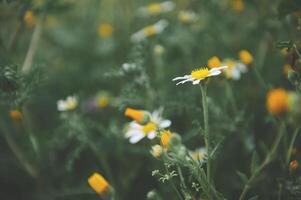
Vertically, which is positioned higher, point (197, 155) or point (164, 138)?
point (164, 138)

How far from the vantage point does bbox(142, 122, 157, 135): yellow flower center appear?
4.70 feet

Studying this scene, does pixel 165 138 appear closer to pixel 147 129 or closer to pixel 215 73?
pixel 147 129

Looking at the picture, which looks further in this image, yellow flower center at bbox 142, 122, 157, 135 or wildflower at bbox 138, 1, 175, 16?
wildflower at bbox 138, 1, 175, 16

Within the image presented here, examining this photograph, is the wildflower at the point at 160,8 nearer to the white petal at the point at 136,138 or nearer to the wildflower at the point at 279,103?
the white petal at the point at 136,138

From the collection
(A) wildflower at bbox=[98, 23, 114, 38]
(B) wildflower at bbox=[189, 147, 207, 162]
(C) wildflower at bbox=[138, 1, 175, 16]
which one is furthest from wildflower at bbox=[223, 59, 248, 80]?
(A) wildflower at bbox=[98, 23, 114, 38]

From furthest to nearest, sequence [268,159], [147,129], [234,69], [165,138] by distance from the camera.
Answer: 1. [234,69]
2. [147,129]
3. [165,138]
4. [268,159]

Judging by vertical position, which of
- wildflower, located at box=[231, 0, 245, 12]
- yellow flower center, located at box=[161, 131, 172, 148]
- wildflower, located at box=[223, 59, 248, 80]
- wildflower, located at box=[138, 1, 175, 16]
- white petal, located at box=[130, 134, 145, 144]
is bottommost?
wildflower, located at box=[223, 59, 248, 80]

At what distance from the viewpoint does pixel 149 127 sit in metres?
1.45

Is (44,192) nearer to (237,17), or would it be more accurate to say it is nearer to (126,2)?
(126,2)

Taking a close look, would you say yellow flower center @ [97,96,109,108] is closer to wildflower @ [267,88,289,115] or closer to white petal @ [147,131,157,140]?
white petal @ [147,131,157,140]

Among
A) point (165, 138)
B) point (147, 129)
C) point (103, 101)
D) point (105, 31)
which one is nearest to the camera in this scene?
point (165, 138)

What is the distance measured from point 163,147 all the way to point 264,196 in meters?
0.68


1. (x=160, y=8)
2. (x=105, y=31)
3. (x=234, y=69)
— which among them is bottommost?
(x=105, y=31)

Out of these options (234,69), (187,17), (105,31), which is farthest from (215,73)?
(105,31)
